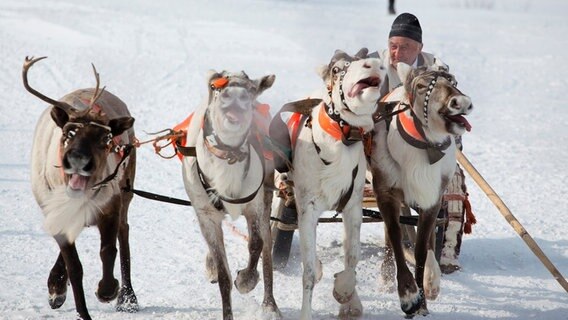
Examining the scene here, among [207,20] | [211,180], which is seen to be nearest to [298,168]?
[211,180]

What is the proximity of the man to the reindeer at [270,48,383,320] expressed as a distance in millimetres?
1285

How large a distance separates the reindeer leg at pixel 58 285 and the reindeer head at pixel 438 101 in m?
2.69

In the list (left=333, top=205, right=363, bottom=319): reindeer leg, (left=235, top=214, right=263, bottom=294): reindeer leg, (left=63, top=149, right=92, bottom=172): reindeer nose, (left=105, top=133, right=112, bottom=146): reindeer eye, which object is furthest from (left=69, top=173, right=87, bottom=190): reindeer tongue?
(left=333, top=205, right=363, bottom=319): reindeer leg

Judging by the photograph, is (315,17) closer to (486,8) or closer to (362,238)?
(486,8)

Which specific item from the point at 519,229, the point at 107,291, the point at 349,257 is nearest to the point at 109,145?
the point at 107,291

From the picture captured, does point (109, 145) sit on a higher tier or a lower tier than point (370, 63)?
lower

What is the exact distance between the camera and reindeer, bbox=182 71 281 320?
4.98 metres

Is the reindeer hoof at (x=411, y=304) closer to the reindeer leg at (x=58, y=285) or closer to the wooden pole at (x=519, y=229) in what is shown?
the wooden pole at (x=519, y=229)

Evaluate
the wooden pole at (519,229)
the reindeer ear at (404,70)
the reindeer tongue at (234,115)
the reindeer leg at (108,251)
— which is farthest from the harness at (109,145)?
the wooden pole at (519,229)

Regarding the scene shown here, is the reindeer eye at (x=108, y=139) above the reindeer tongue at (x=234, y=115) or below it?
below

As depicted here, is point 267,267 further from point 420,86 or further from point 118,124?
point 420,86

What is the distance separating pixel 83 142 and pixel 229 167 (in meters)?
0.93

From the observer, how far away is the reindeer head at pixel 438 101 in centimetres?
534

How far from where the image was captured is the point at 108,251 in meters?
5.47
